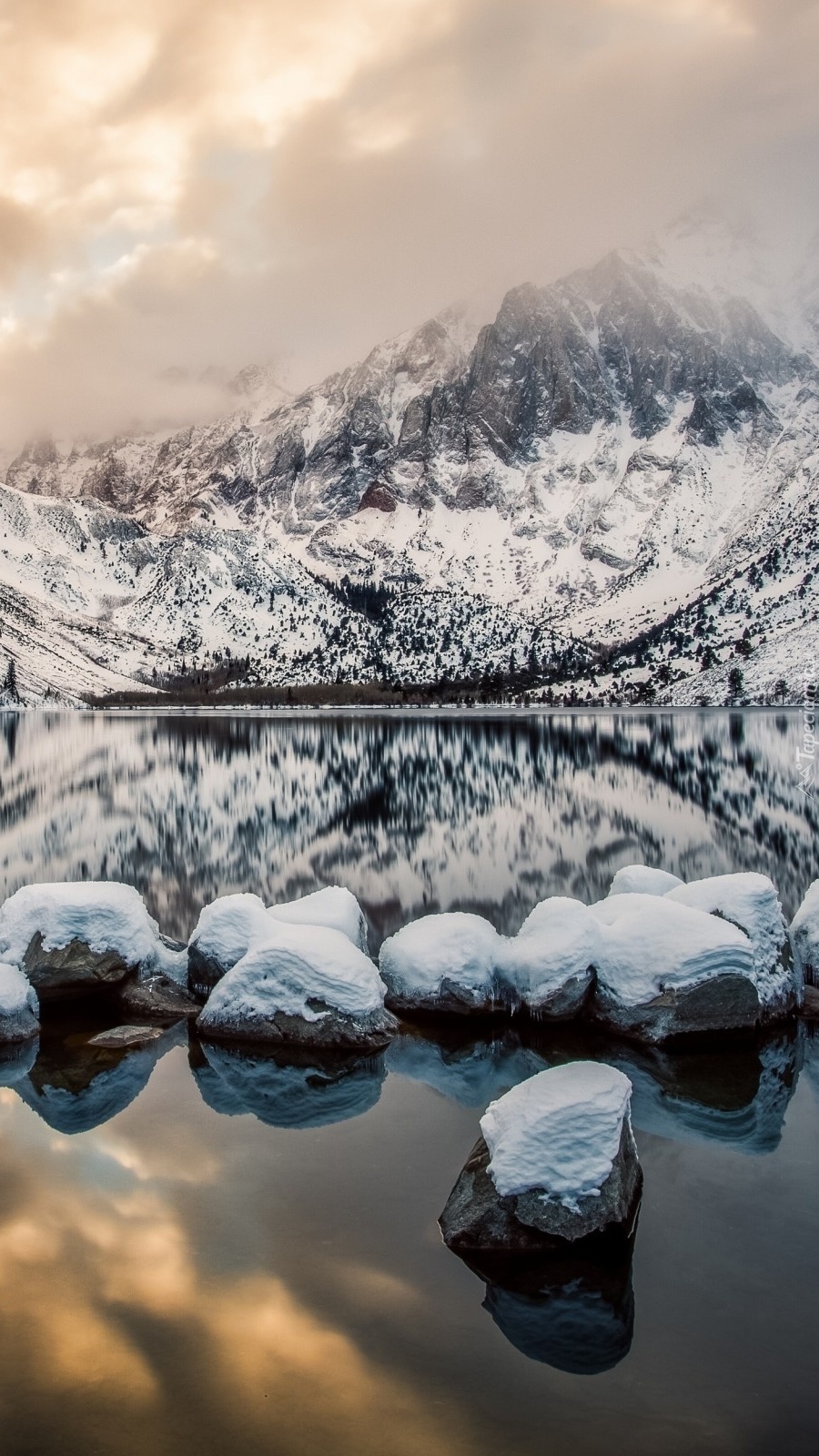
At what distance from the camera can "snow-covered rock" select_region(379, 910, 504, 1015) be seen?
21.1 metres

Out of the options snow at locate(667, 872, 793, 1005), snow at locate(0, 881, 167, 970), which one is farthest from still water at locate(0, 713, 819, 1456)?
snow at locate(0, 881, 167, 970)

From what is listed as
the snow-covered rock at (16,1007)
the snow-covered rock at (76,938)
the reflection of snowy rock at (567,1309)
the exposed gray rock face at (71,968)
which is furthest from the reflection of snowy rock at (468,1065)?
the snow-covered rock at (16,1007)

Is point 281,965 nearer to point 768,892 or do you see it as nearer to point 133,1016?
point 133,1016

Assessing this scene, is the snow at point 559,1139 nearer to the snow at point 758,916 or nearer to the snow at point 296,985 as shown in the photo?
the snow at point 296,985

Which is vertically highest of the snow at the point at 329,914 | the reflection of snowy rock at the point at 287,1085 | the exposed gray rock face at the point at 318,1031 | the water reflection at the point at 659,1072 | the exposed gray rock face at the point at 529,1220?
the snow at the point at 329,914

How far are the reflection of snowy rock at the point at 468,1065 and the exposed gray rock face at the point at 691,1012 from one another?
2.14m

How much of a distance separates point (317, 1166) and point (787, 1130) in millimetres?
7589

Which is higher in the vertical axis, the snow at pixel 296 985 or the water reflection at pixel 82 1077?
the snow at pixel 296 985

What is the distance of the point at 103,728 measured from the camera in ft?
556

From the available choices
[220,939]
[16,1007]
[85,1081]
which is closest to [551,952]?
[220,939]

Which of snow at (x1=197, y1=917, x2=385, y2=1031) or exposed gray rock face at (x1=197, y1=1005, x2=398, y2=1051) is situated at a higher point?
snow at (x1=197, y1=917, x2=385, y2=1031)

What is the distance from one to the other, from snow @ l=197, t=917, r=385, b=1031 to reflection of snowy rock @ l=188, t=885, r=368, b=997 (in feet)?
5.47

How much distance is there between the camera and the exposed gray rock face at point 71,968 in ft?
71.7

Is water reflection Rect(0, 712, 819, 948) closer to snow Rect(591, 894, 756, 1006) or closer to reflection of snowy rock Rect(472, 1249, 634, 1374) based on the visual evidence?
snow Rect(591, 894, 756, 1006)
